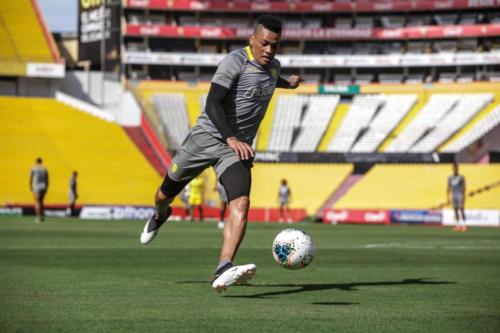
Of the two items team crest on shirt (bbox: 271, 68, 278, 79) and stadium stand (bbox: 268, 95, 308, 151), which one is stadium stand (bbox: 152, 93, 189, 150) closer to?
stadium stand (bbox: 268, 95, 308, 151)

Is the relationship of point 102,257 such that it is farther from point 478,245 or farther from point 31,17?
point 31,17

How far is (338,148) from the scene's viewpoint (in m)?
57.0

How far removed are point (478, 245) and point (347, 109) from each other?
42.5 m

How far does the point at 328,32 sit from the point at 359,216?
29.2 meters

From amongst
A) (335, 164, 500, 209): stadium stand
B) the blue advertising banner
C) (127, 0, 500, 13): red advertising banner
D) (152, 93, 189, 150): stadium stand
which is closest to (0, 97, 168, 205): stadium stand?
(152, 93, 189, 150): stadium stand

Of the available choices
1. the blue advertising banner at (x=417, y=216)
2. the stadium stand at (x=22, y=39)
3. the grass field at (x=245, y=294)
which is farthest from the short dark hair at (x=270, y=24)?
the stadium stand at (x=22, y=39)

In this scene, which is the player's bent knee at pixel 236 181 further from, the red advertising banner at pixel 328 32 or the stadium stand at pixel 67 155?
the red advertising banner at pixel 328 32

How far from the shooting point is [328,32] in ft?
224

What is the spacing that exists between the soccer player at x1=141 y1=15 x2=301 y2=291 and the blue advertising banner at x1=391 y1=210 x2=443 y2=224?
3197 cm

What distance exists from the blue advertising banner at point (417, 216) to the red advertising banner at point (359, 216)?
37 cm

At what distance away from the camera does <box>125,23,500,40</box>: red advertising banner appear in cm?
6638

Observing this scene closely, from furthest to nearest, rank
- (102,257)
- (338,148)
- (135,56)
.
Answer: (135,56), (338,148), (102,257)

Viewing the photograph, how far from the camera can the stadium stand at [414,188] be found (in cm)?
4881

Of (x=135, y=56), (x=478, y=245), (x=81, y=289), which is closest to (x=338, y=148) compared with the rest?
(x=135, y=56)
